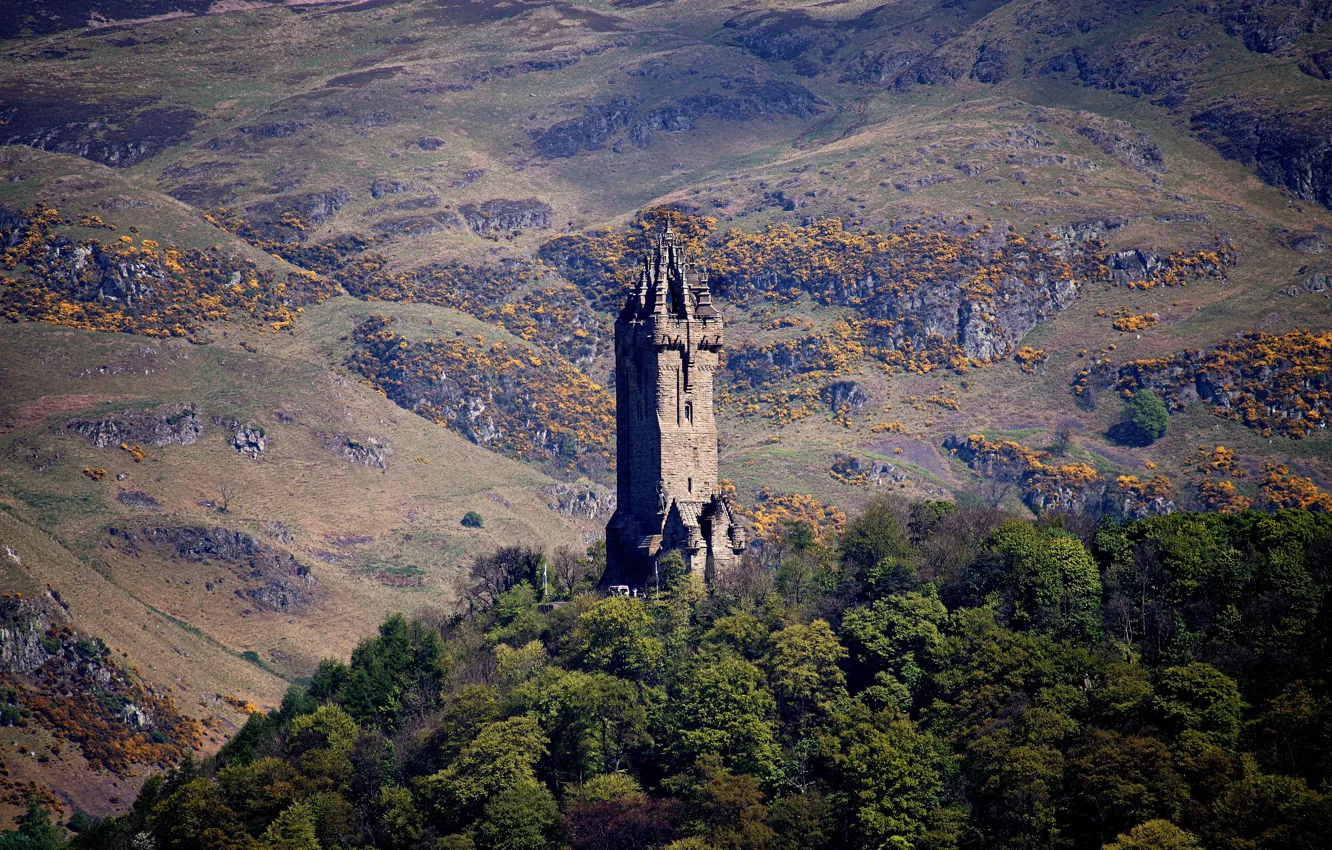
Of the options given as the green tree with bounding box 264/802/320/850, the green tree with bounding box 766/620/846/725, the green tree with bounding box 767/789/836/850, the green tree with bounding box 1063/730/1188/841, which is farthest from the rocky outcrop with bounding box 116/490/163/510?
the green tree with bounding box 1063/730/1188/841

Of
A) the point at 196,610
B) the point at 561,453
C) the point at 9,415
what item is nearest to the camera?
the point at 196,610

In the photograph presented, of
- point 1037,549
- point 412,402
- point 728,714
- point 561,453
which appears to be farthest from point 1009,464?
point 728,714

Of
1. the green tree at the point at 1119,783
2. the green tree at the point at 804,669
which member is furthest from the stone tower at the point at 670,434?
the green tree at the point at 1119,783

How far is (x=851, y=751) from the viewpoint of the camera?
70.7 meters

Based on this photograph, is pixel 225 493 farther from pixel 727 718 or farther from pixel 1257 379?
pixel 1257 379

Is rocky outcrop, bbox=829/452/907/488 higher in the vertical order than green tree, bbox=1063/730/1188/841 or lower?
lower

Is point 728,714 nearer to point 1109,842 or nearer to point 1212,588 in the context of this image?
point 1109,842

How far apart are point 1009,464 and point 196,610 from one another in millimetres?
78038

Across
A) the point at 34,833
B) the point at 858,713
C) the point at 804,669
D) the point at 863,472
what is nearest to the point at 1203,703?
the point at 858,713

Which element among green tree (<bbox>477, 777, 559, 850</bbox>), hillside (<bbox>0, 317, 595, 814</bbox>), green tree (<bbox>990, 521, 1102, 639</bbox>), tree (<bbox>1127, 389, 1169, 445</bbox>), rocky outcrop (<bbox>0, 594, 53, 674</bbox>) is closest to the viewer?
green tree (<bbox>477, 777, 559, 850</bbox>)

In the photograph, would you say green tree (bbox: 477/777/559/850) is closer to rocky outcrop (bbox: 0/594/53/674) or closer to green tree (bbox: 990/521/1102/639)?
green tree (bbox: 990/521/1102/639)

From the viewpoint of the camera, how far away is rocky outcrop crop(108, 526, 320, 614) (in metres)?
144

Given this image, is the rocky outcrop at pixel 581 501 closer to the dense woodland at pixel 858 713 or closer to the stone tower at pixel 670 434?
the dense woodland at pixel 858 713

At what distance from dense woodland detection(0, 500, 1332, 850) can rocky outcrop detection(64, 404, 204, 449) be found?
69.3 m
